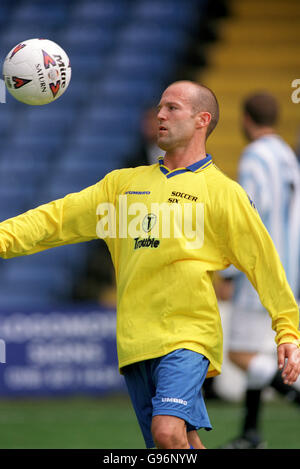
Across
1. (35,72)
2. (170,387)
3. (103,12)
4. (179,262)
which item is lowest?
(170,387)

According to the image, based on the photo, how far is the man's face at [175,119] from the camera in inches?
164

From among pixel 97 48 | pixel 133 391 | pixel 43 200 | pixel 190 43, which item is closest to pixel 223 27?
pixel 190 43

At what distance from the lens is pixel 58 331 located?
8.91 metres

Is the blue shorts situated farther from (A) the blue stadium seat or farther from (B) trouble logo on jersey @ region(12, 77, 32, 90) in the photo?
Answer: (A) the blue stadium seat

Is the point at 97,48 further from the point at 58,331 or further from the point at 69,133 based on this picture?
the point at 58,331

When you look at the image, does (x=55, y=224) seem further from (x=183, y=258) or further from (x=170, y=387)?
(x=170, y=387)

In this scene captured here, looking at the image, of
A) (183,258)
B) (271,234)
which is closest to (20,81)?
(183,258)

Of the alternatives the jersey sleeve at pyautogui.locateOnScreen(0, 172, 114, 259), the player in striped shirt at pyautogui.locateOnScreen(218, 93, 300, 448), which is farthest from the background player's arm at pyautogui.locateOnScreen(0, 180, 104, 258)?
the player in striped shirt at pyautogui.locateOnScreen(218, 93, 300, 448)

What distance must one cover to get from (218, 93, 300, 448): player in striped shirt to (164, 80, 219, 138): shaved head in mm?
1781

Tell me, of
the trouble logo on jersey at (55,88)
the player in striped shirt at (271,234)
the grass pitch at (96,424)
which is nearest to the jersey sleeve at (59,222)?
the trouble logo on jersey at (55,88)

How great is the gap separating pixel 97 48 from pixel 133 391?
35.6 ft

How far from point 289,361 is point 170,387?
503 millimetres

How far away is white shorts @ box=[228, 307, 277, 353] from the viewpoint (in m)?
6.14

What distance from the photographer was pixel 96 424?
24.3 feet
